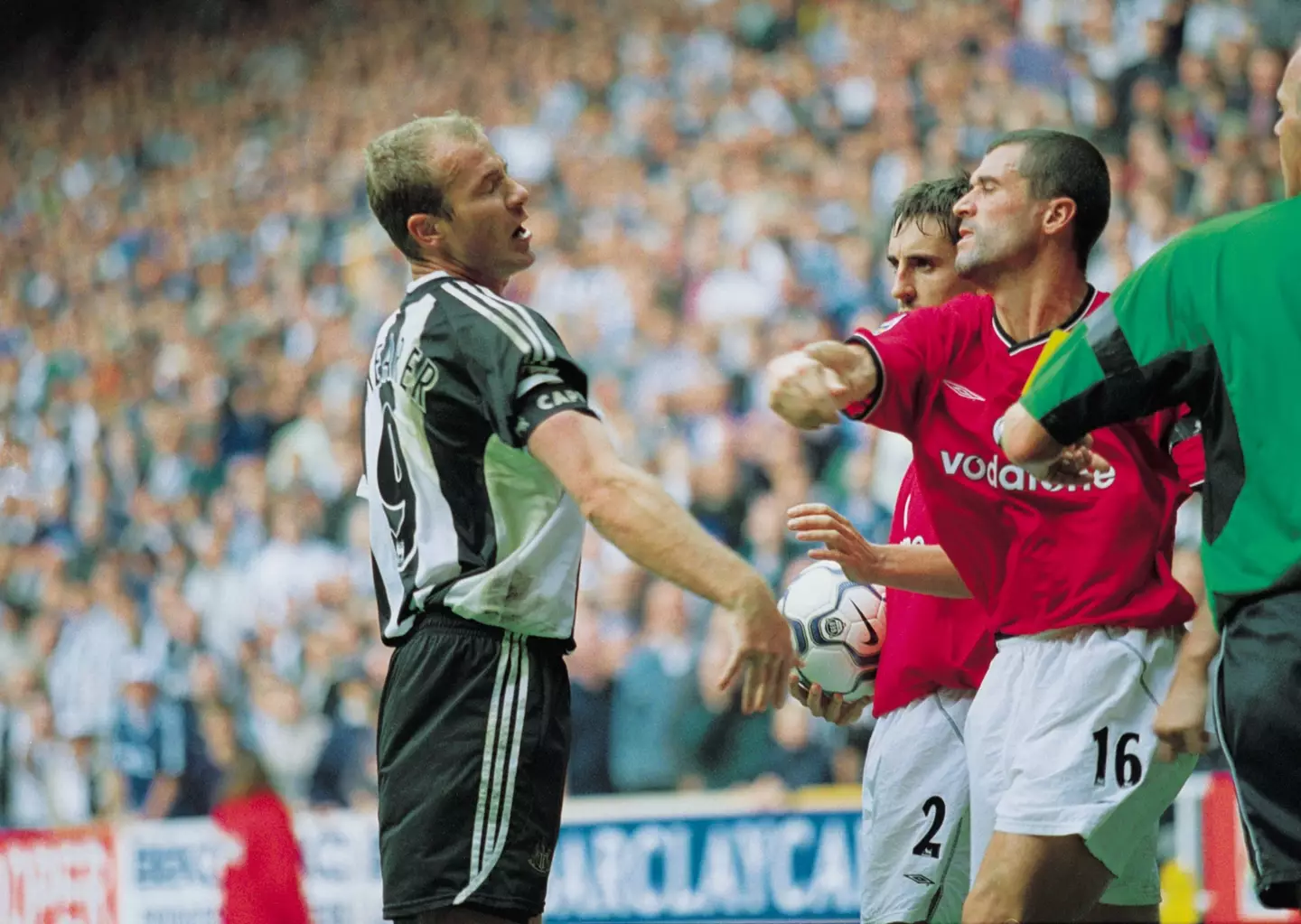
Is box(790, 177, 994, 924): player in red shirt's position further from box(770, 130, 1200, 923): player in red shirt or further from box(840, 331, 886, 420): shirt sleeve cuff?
box(840, 331, 886, 420): shirt sleeve cuff

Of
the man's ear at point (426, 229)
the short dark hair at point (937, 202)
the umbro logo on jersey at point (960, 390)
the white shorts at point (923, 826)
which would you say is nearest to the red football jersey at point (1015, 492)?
the umbro logo on jersey at point (960, 390)

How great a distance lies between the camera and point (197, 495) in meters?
13.2

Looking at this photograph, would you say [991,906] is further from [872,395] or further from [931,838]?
[872,395]

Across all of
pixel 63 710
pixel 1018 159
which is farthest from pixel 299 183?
pixel 1018 159

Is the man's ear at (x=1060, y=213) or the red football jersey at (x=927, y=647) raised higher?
the man's ear at (x=1060, y=213)

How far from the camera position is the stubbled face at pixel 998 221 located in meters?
4.08

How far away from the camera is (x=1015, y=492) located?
403 cm

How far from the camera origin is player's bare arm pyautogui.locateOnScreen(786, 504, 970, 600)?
168 inches

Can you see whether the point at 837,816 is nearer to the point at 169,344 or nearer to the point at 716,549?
the point at 716,549

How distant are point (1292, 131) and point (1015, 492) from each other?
1220 mm

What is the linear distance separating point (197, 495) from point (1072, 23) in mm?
7308

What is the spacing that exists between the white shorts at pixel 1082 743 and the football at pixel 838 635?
779 millimetres

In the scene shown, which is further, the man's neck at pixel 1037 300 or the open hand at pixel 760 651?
the man's neck at pixel 1037 300

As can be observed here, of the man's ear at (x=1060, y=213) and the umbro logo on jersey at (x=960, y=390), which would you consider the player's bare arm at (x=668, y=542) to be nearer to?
the umbro logo on jersey at (x=960, y=390)
